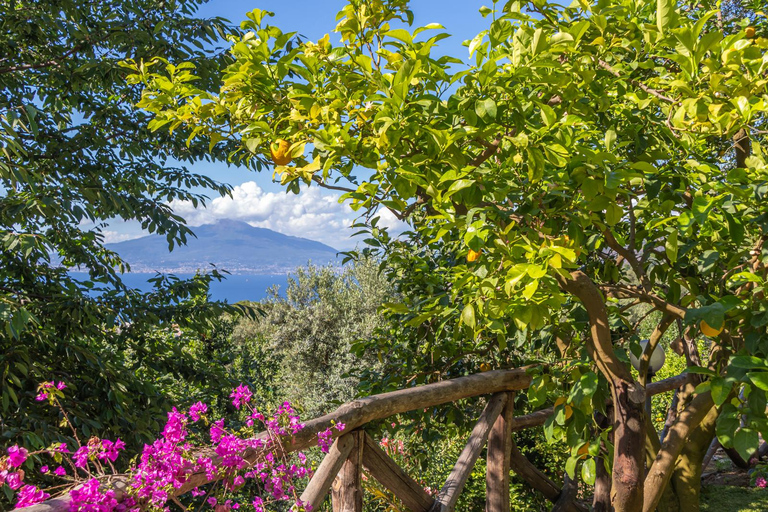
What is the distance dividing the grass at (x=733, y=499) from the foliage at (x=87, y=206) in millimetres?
4462

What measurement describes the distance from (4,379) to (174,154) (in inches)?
93.2

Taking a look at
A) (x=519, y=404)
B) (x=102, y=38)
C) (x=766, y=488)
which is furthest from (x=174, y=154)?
(x=766, y=488)

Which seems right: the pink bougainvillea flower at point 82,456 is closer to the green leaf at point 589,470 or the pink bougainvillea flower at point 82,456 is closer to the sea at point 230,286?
the green leaf at point 589,470

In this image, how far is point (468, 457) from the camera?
238cm

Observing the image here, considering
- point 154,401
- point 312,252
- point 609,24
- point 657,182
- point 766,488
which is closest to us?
point 657,182

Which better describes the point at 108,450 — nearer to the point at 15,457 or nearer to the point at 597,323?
the point at 15,457

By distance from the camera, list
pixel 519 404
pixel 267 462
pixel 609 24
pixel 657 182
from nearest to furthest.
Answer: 1. pixel 267 462
2. pixel 657 182
3. pixel 609 24
4. pixel 519 404

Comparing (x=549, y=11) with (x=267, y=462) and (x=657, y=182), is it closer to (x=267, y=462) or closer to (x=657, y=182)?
(x=657, y=182)

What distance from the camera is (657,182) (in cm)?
150

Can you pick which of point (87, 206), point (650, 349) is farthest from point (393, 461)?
point (87, 206)

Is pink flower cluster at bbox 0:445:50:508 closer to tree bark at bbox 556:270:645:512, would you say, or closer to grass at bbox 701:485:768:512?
tree bark at bbox 556:270:645:512

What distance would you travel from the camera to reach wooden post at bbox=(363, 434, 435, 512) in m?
2.00

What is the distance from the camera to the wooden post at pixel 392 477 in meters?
2.00

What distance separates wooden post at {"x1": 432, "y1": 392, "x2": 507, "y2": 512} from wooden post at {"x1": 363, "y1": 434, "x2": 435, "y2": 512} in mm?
73
